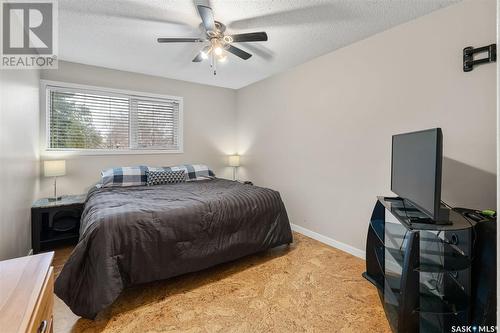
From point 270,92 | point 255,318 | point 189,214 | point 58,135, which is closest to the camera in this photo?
point 255,318

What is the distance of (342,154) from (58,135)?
12.5 ft

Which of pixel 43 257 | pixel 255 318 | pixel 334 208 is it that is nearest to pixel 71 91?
pixel 43 257

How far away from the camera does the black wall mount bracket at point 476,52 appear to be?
1.72m

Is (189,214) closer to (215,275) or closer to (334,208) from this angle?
(215,275)

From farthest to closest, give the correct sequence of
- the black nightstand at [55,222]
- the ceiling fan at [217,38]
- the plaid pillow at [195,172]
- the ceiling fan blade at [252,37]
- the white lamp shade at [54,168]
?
the plaid pillow at [195,172], the white lamp shade at [54,168], the black nightstand at [55,222], the ceiling fan blade at [252,37], the ceiling fan at [217,38]

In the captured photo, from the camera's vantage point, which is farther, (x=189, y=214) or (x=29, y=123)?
(x=29, y=123)

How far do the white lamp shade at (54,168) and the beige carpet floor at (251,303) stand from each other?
42.1 inches

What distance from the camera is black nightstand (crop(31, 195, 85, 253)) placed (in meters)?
2.62

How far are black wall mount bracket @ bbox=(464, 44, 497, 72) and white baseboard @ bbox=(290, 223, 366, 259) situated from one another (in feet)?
6.60

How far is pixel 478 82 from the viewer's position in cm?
182

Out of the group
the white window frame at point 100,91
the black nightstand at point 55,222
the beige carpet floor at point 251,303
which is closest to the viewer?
the beige carpet floor at point 251,303

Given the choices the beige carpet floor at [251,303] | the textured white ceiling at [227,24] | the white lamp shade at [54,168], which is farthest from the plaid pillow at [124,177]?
the textured white ceiling at [227,24]

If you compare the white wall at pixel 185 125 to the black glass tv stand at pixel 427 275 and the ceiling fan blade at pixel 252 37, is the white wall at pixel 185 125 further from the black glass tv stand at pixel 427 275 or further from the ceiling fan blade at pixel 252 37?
the black glass tv stand at pixel 427 275

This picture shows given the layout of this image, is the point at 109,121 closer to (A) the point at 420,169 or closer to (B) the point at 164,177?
(B) the point at 164,177
